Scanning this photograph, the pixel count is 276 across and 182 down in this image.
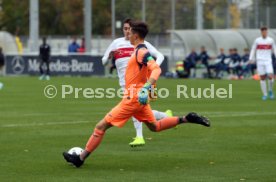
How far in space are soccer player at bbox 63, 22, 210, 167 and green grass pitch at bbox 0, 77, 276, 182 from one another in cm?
38

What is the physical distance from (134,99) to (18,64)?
36811mm

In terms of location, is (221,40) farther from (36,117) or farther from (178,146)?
(178,146)

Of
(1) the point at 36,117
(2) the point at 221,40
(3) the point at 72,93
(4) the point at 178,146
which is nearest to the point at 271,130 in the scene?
(4) the point at 178,146

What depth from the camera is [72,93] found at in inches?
1283

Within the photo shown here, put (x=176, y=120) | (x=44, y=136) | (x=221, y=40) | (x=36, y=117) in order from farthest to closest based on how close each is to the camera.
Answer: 1. (x=221, y=40)
2. (x=36, y=117)
3. (x=44, y=136)
4. (x=176, y=120)

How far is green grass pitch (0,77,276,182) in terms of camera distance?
12.3 metres

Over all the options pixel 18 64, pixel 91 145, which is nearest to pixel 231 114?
pixel 91 145

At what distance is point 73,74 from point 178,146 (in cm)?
3239

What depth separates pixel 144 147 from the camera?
15375mm

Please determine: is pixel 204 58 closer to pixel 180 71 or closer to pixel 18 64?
pixel 180 71

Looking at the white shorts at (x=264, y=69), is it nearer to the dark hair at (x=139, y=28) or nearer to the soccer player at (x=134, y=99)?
the soccer player at (x=134, y=99)

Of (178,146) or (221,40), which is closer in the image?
(178,146)

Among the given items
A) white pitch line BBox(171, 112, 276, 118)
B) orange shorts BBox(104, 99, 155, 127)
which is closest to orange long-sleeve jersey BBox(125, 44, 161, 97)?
orange shorts BBox(104, 99, 155, 127)

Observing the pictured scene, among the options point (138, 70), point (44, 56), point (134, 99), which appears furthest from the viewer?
point (44, 56)
